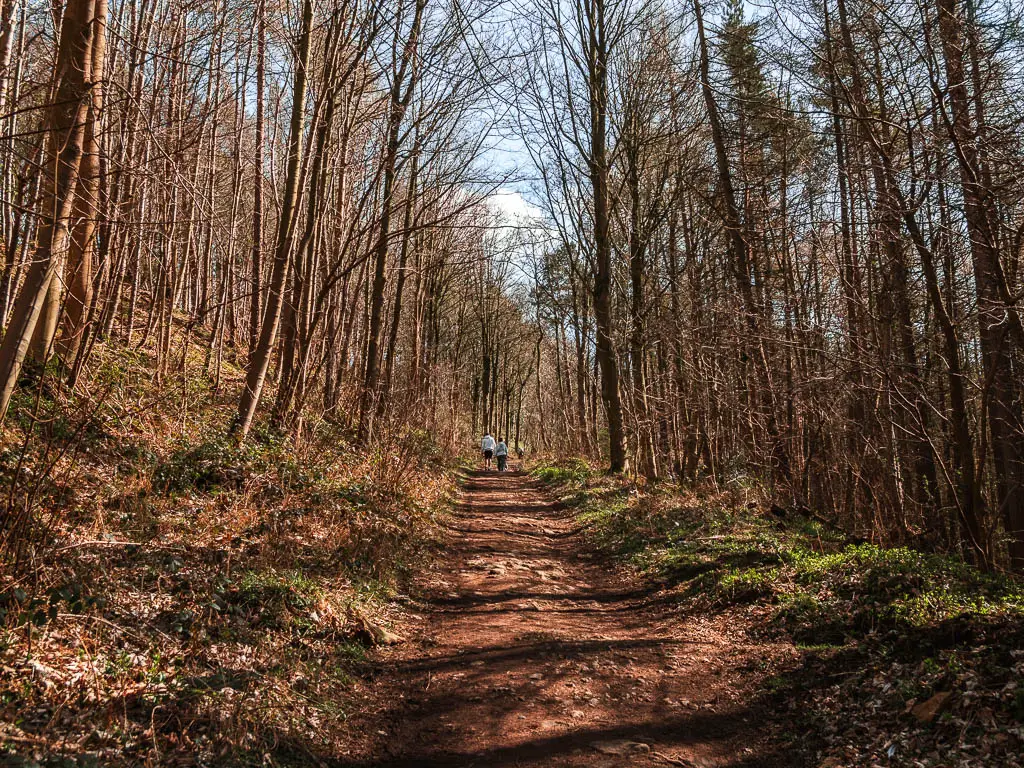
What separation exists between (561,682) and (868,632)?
92.4 inches

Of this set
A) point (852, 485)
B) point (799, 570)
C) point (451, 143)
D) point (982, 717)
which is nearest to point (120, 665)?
point (982, 717)

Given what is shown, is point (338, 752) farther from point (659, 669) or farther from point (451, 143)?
point (451, 143)

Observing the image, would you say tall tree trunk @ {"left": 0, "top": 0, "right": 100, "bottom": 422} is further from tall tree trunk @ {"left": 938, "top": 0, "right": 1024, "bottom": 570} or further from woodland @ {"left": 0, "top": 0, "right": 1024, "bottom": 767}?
tall tree trunk @ {"left": 938, "top": 0, "right": 1024, "bottom": 570}

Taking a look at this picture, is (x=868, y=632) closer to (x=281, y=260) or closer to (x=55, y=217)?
(x=55, y=217)

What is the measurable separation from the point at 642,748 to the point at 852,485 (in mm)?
7973

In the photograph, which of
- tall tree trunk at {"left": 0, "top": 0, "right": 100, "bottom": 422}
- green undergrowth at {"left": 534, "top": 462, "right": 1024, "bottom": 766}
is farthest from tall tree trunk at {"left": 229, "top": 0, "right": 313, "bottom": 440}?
green undergrowth at {"left": 534, "top": 462, "right": 1024, "bottom": 766}

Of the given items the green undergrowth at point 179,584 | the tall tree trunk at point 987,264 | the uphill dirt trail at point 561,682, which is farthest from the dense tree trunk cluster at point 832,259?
the green undergrowth at point 179,584

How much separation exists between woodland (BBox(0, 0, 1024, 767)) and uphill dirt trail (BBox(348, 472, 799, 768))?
0.29m

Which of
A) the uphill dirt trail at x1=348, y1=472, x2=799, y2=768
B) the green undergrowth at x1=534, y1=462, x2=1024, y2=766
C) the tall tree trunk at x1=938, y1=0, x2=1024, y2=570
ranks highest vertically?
the tall tree trunk at x1=938, y1=0, x2=1024, y2=570

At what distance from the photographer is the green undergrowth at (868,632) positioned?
3.38 meters

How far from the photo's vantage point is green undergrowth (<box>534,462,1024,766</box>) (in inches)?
133

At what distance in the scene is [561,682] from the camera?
4.55 metres

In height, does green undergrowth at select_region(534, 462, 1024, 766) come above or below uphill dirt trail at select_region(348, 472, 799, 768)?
above

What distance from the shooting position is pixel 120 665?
3.44m
